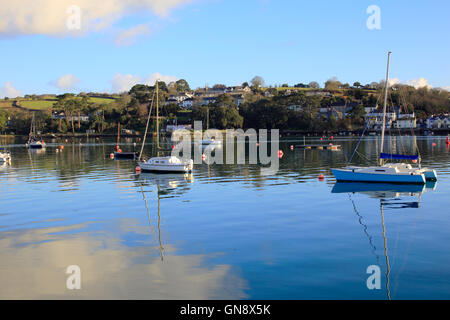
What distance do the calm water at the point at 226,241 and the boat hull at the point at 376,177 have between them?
1.68 meters

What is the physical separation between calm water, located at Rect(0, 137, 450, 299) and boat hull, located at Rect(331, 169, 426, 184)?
1.68 metres

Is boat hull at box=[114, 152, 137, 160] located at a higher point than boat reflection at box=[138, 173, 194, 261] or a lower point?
higher

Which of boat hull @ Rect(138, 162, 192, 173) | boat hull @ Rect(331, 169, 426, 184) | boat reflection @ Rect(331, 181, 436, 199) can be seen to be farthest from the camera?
boat hull @ Rect(138, 162, 192, 173)

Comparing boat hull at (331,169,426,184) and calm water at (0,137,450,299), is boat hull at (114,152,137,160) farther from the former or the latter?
boat hull at (331,169,426,184)

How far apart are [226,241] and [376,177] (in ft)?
80.5

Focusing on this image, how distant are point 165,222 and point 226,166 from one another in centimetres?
3756

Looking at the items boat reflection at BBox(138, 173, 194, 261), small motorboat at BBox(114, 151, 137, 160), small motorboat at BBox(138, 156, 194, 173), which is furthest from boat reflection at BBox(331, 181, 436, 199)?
small motorboat at BBox(114, 151, 137, 160)

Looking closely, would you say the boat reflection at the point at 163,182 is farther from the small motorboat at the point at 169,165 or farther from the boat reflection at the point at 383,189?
the boat reflection at the point at 383,189

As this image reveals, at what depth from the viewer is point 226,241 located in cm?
2206

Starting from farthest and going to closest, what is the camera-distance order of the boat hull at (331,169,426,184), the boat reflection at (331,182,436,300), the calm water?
the boat hull at (331,169,426,184) → the boat reflection at (331,182,436,300) → the calm water

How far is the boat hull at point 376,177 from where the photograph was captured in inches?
1610

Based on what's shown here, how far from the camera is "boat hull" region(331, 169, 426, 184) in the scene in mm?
40906

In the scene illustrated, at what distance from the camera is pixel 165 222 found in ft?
87.8

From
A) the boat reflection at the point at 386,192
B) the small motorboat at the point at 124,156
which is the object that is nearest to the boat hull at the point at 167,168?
the boat reflection at the point at 386,192
